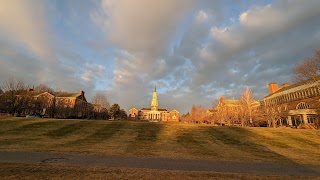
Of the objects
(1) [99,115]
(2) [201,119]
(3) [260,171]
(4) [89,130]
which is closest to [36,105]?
(1) [99,115]

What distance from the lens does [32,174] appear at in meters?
7.89

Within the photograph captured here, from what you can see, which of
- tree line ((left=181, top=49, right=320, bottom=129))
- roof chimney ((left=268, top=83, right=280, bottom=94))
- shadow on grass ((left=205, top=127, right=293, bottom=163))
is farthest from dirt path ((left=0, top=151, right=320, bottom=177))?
roof chimney ((left=268, top=83, right=280, bottom=94))

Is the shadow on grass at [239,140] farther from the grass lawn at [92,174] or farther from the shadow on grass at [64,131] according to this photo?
the shadow on grass at [64,131]

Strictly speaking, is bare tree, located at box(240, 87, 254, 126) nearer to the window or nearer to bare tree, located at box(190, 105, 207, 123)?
the window

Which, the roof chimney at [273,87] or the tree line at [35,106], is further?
the roof chimney at [273,87]

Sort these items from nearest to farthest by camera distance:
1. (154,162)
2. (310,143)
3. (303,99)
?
(154,162), (310,143), (303,99)

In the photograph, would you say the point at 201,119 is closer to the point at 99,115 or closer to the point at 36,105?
the point at 99,115

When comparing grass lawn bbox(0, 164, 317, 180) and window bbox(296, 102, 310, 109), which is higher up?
window bbox(296, 102, 310, 109)

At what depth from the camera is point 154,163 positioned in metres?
11.2

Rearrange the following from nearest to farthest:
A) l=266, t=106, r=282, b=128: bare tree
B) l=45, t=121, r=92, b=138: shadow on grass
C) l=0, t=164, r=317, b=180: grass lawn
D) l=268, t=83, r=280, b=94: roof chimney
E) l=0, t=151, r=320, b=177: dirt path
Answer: l=0, t=164, r=317, b=180: grass lawn
l=0, t=151, r=320, b=177: dirt path
l=45, t=121, r=92, b=138: shadow on grass
l=266, t=106, r=282, b=128: bare tree
l=268, t=83, r=280, b=94: roof chimney

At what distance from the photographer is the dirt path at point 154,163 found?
33.8ft

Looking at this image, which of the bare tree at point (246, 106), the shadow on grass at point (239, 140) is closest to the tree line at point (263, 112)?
the bare tree at point (246, 106)

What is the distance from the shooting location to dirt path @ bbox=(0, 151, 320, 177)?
10297 millimetres

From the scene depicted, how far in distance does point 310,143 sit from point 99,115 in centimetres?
7919
